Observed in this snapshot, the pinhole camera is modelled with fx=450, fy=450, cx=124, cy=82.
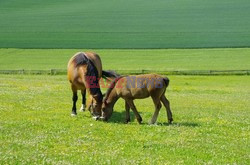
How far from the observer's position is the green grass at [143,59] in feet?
195

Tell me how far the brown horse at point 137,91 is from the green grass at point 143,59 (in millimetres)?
39412

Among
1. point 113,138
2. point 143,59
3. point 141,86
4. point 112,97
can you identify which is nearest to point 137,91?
point 141,86

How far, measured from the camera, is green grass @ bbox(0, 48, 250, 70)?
195ft

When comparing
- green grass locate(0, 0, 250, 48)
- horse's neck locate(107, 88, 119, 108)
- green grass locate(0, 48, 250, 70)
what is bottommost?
green grass locate(0, 48, 250, 70)

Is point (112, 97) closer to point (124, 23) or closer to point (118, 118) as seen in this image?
point (118, 118)

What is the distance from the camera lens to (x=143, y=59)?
6469cm

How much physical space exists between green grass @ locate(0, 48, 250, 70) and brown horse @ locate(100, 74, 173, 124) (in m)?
39.4

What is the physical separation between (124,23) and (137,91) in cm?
6749

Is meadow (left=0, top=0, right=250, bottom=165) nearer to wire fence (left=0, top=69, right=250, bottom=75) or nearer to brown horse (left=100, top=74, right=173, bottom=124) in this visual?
brown horse (left=100, top=74, right=173, bottom=124)

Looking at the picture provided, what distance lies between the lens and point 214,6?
306ft

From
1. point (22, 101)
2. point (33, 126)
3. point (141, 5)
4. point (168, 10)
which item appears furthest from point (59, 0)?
point (33, 126)

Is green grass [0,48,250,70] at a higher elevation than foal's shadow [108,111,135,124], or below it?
below

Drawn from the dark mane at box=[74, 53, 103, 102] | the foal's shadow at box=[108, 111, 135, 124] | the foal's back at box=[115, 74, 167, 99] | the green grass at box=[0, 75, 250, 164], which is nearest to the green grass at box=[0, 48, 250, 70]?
the foal's shadow at box=[108, 111, 135, 124]

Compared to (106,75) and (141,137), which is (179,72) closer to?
(106,75)
